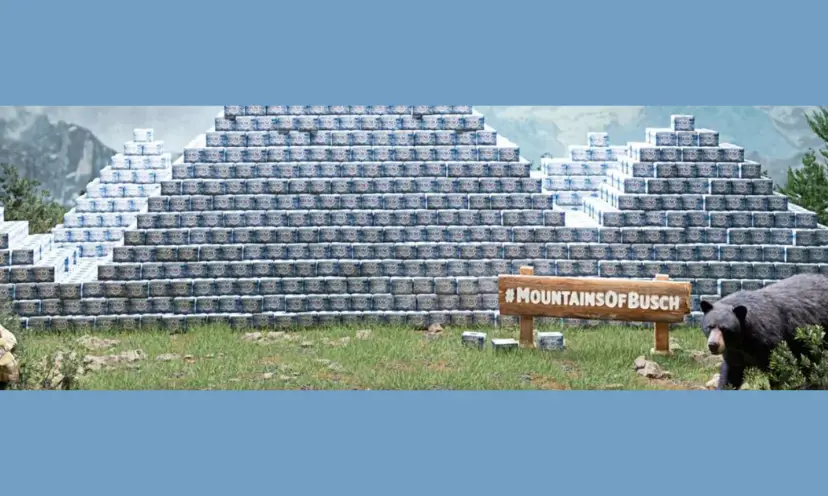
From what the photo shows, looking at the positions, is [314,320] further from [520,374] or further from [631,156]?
[631,156]

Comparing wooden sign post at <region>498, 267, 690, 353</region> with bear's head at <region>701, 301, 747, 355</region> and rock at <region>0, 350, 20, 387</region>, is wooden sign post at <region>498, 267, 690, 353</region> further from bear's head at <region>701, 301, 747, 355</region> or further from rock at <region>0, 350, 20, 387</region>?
rock at <region>0, 350, 20, 387</region>

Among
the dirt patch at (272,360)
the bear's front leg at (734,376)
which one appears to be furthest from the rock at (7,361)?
the bear's front leg at (734,376)

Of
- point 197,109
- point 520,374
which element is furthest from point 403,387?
point 197,109

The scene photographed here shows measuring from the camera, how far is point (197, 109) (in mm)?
21516

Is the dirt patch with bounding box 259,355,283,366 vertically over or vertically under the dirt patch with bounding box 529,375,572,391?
over

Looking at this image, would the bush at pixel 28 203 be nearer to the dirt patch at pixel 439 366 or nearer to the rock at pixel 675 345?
the dirt patch at pixel 439 366

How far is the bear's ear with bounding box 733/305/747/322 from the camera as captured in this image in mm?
18750

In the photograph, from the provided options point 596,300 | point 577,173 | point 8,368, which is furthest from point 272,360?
point 577,173

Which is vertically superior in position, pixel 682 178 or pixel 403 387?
pixel 682 178

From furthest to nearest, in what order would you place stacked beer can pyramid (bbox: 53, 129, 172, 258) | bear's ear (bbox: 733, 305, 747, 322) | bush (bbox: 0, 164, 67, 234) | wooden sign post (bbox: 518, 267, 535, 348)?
stacked beer can pyramid (bbox: 53, 129, 172, 258), bush (bbox: 0, 164, 67, 234), wooden sign post (bbox: 518, 267, 535, 348), bear's ear (bbox: 733, 305, 747, 322)

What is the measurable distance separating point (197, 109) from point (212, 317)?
98.1 inches

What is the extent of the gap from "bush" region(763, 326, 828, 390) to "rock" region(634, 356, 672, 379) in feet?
3.65

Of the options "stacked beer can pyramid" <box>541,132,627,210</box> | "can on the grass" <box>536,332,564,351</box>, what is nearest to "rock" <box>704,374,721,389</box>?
"can on the grass" <box>536,332,564,351</box>

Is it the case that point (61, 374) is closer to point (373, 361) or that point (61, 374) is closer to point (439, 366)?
point (373, 361)
